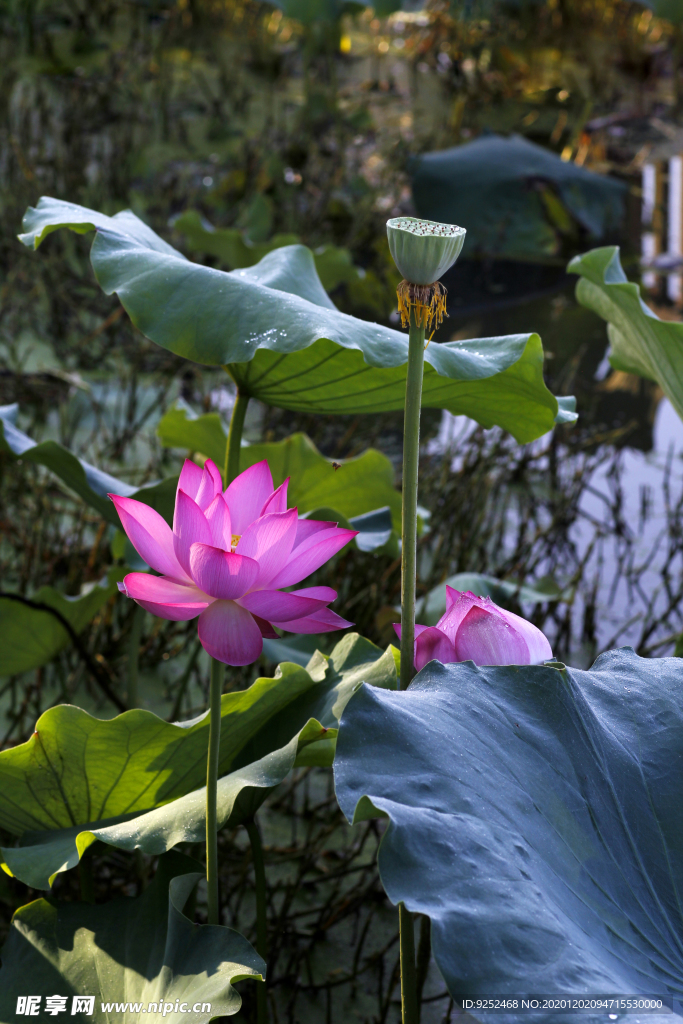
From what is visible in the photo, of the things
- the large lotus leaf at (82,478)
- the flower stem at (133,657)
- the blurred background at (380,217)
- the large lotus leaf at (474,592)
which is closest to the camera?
the large lotus leaf at (82,478)

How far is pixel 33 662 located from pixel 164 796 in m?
0.47

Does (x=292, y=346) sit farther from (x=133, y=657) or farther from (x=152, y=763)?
(x=133, y=657)

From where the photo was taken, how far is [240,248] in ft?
9.03

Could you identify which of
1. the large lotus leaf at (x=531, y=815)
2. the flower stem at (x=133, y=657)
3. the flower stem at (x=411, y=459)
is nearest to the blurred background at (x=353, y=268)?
the flower stem at (x=133, y=657)

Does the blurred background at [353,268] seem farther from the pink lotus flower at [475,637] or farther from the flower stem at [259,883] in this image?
the pink lotus flower at [475,637]

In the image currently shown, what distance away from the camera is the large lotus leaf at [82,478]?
3.92ft

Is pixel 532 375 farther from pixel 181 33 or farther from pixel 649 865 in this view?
pixel 181 33

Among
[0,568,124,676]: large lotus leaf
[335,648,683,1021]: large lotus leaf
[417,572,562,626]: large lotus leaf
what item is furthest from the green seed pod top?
[417,572,562,626]: large lotus leaf

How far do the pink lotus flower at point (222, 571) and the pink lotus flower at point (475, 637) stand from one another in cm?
9

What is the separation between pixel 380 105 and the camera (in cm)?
670

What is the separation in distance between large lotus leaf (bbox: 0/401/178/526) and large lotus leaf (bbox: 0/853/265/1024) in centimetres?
49

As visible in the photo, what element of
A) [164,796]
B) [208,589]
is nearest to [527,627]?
[208,589]

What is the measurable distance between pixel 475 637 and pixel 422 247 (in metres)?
0.31

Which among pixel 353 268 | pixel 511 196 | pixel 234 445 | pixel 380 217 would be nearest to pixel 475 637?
pixel 234 445
